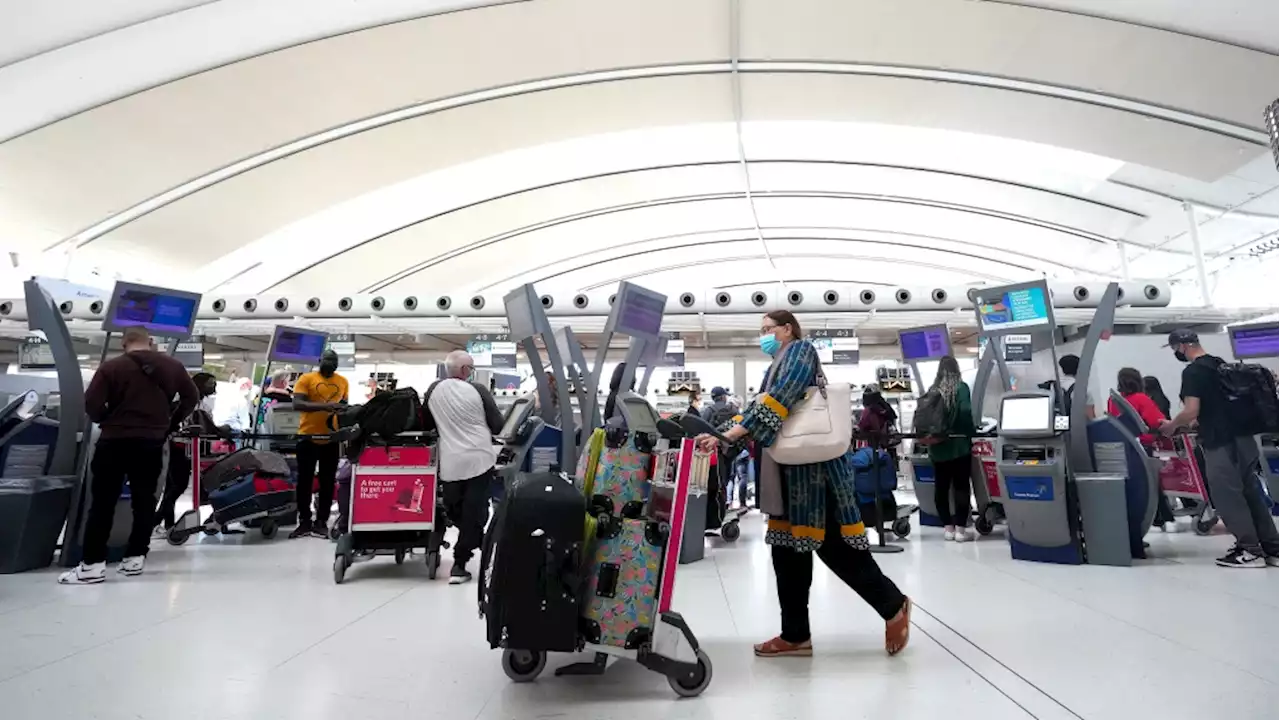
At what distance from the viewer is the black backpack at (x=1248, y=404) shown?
467 cm

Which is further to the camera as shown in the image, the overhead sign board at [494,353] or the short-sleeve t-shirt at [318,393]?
the overhead sign board at [494,353]

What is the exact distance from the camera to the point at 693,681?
2.31m

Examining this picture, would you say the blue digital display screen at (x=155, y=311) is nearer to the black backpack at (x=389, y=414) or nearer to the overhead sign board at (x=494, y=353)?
the black backpack at (x=389, y=414)

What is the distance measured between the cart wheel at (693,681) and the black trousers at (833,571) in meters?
0.59

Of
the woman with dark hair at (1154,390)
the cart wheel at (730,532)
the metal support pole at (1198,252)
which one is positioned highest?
the metal support pole at (1198,252)

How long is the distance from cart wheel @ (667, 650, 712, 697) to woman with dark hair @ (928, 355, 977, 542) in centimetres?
466

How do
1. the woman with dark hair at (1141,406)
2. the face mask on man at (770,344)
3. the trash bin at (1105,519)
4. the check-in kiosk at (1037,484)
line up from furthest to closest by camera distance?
the woman with dark hair at (1141,406) < the check-in kiosk at (1037,484) < the trash bin at (1105,519) < the face mask on man at (770,344)

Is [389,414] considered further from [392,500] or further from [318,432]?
[318,432]

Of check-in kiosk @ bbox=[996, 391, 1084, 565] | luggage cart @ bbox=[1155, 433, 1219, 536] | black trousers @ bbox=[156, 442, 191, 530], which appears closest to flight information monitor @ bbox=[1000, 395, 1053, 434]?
check-in kiosk @ bbox=[996, 391, 1084, 565]

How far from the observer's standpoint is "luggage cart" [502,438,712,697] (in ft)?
7.56

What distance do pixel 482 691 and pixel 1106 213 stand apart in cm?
1465

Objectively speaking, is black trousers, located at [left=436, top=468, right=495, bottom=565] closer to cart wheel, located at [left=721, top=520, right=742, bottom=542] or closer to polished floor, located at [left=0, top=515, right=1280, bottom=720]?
polished floor, located at [left=0, top=515, right=1280, bottom=720]

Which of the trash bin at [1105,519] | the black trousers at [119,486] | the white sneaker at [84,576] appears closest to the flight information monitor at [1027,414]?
the trash bin at [1105,519]

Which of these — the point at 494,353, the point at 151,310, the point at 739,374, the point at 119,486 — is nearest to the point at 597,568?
the point at 119,486
